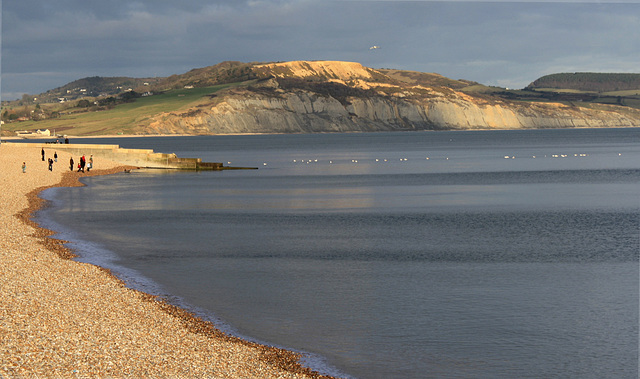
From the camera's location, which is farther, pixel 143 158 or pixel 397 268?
pixel 143 158

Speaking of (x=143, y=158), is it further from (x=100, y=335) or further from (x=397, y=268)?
(x=100, y=335)

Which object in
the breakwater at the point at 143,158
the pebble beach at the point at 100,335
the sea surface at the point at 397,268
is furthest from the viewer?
the breakwater at the point at 143,158

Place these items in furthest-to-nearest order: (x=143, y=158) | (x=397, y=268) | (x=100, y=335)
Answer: (x=143, y=158) < (x=397, y=268) < (x=100, y=335)

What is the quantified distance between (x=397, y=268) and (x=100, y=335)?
44.0ft

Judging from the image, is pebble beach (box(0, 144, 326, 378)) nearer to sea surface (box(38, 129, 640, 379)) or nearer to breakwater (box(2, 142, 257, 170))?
sea surface (box(38, 129, 640, 379))

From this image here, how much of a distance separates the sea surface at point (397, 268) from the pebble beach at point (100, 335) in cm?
115

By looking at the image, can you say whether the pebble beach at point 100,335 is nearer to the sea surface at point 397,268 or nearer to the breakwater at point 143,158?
the sea surface at point 397,268

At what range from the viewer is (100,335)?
1585 cm

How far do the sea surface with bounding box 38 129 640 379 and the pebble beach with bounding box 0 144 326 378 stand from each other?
3.77 feet

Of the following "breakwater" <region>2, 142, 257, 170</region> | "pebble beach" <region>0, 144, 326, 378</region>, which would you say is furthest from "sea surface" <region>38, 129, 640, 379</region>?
"breakwater" <region>2, 142, 257, 170</region>

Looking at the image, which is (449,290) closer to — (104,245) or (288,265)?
(288,265)

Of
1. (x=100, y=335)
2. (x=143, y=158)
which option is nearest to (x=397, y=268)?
(x=100, y=335)

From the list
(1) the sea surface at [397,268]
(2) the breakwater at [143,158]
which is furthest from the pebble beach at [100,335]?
(2) the breakwater at [143,158]

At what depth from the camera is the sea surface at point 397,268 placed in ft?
55.5
